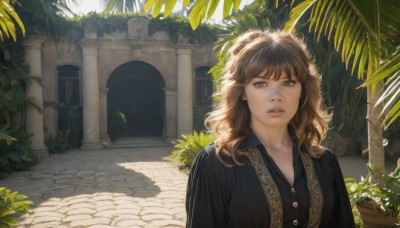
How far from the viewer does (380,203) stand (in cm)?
363

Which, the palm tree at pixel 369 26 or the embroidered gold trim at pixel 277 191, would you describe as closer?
the embroidered gold trim at pixel 277 191

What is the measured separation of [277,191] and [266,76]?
0.48 metres

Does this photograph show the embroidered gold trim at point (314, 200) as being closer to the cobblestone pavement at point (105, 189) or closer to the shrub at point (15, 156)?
the cobblestone pavement at point (105, 189)

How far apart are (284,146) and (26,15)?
422 inches

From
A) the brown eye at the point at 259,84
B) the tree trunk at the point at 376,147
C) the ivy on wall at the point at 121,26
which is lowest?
the tree trunk at the point at 376,147

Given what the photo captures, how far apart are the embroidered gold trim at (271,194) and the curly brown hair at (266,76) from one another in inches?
4.1

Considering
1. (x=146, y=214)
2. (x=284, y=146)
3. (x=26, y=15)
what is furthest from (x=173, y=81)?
(x=284, y=146)

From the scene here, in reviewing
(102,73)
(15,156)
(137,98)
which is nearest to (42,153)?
(15,156)

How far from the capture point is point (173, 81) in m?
14.1

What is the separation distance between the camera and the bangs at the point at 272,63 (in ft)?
5.31

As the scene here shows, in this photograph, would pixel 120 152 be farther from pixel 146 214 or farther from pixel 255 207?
pixel 255 207

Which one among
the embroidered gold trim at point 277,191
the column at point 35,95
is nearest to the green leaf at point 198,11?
the embroidered gold trim at point 277,191

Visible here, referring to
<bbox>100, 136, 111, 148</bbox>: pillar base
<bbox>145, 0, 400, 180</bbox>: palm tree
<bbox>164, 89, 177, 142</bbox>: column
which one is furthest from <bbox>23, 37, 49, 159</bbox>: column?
<bbox>145, 0, 400, 180</bbox>: palm tree

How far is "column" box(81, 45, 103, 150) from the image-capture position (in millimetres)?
12773
